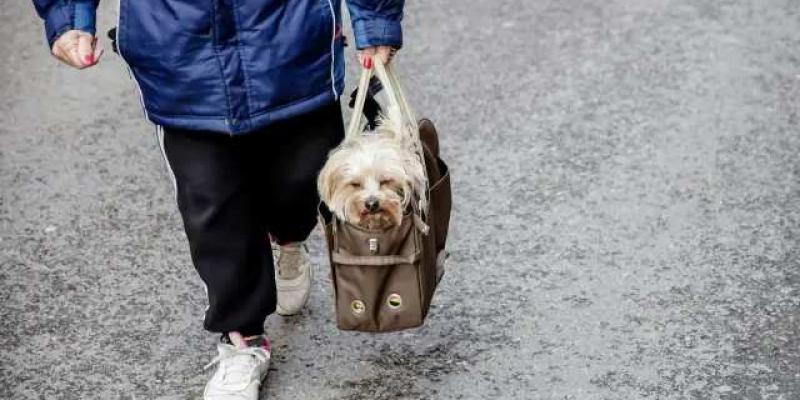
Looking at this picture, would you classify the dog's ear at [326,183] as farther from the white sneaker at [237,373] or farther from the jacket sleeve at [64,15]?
the jacket sleeve at [64,15]

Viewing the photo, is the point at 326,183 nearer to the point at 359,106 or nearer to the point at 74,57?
the point at 359,106

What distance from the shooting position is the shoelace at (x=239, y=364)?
4258mm

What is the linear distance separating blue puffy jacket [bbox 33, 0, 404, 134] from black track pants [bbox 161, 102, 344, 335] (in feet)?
0.31

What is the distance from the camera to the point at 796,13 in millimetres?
7125

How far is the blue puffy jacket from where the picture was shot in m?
3.79

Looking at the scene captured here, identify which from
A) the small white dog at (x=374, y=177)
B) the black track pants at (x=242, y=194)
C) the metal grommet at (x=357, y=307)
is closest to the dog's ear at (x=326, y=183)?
the small white dog at (x=374, y=177)

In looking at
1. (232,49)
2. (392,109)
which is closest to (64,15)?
(232,49)

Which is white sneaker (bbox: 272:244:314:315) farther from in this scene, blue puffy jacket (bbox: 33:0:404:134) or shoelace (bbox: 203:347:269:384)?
blue puffy jacket (bbox: 33:0:404:134)

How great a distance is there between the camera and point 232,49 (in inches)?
151

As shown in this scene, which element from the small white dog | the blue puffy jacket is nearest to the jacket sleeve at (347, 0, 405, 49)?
the blue puffy jacket

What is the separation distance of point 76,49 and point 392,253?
104 cm

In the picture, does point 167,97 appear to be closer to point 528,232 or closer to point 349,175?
point 349,175

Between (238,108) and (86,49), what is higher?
(86,49)

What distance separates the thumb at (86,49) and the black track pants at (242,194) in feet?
0.97
